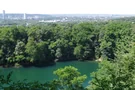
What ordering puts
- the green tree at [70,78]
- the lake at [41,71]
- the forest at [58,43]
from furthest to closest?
the forest at [58,43]
the lake at [41,71]
the green tree at [70,78]

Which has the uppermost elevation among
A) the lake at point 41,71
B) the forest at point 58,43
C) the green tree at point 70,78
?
the green tree at point 70,78

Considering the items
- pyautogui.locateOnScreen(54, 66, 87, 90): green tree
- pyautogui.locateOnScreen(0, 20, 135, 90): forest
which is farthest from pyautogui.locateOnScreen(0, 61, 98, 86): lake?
pyautogui.locateOnScreen(54, 66, 87, 90): green tree

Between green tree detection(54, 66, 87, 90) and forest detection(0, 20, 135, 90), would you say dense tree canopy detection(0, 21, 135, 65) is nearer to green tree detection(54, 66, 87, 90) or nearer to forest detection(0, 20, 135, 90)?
forest detection(0, 20, 135, 90)

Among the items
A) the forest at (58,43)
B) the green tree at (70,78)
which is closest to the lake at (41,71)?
the forest at (58,43)

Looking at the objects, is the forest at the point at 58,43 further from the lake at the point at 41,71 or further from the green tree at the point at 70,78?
the green tree at the point at 70,78

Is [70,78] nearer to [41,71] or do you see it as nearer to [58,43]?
[41,71]

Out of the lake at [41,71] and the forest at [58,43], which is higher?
the forest at [58,43]

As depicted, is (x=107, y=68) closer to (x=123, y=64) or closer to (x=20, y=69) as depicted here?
(x=123, y=64)

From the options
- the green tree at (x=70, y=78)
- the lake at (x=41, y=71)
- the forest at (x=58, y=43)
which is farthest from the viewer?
the forest at (x=58, y=43)

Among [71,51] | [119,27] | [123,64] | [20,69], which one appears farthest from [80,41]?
[123,64]

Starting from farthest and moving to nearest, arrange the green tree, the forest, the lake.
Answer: the forest < the lake < the green tree

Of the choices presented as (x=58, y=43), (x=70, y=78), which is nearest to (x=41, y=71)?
(x=58, y=43)
